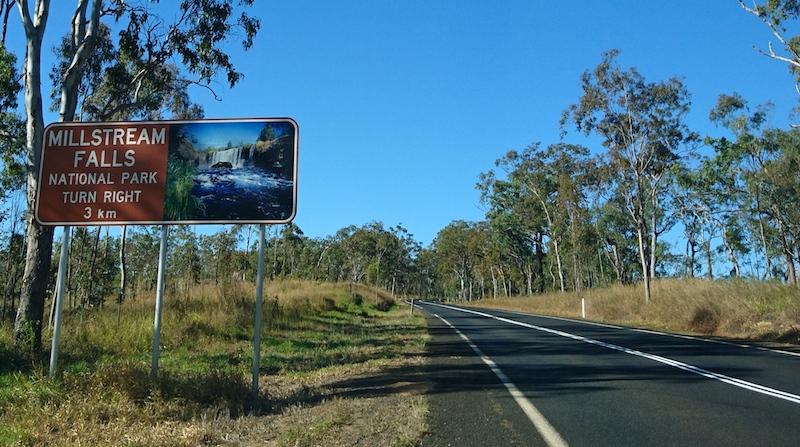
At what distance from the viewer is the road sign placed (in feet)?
28.6

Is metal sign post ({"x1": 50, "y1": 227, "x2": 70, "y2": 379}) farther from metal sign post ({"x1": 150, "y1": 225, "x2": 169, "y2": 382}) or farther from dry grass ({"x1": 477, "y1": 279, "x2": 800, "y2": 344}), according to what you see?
dry grass ({"x1": 477, "y1": 279, "x2": 800, "y2": 344})

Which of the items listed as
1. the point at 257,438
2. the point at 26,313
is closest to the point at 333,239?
the point at 26,313

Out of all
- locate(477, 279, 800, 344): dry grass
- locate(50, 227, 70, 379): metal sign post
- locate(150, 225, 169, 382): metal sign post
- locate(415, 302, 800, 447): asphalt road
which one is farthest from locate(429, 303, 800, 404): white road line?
locate(50, 227, 70, 379): metal sign post

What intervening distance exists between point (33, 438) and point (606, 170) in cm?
3721

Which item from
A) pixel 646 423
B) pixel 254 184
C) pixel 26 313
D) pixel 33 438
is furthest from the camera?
pixel 26 313

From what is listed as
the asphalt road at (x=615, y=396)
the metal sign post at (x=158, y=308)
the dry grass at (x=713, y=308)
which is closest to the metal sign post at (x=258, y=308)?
the metal sign post at (x=158, y=308)

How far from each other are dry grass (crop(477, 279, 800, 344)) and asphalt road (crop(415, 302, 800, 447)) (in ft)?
17.0

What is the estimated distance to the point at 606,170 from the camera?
38719 millimetres

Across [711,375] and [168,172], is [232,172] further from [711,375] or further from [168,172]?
[711,375]

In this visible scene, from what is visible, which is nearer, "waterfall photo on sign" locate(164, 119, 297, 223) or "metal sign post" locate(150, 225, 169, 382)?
"metal sign post" locate(150, 225, 169, 382)

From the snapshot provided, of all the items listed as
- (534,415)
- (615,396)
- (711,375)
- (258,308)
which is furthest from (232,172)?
(711,375)

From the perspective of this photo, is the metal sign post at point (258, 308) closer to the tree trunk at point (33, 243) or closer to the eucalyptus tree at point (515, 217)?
the tree trunk at point (33, 243)

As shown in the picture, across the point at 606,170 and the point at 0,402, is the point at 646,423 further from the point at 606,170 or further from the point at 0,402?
the point at 606,170

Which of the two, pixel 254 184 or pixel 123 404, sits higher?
pixel 254 184
